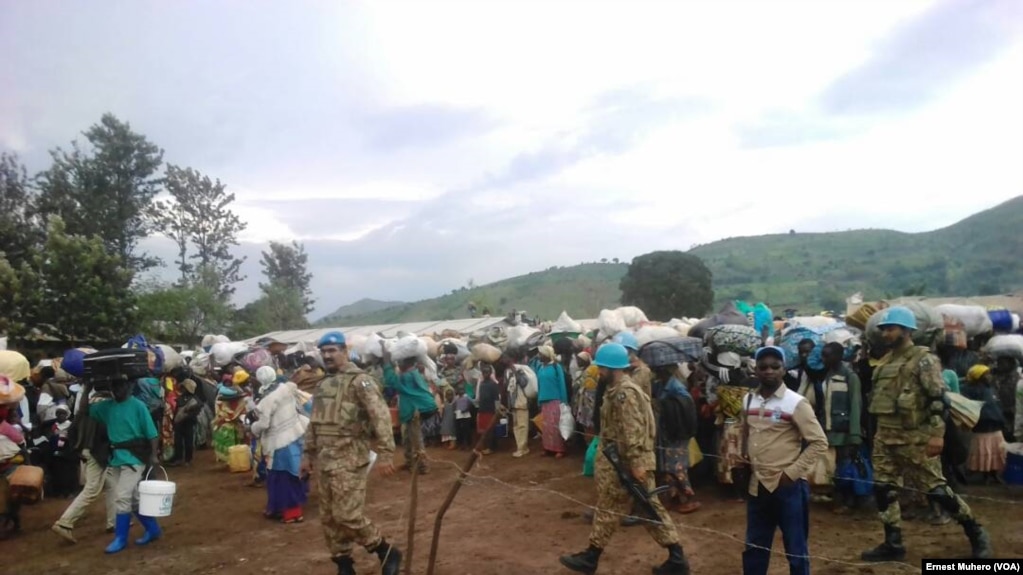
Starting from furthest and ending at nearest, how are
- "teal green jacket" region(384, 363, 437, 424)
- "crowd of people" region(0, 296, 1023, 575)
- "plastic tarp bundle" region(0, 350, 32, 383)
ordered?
"teal green jacket" region(384, 363, 437, 424), "plastic tarp bundle" region(0, 350, 32, 383), "crowd of people" region(0, 296, 1023, 575)

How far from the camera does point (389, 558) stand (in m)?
4.98

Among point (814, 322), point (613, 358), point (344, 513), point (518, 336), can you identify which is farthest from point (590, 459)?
point (814, 322)

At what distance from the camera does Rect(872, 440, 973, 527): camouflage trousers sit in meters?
4.81

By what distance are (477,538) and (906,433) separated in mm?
3799

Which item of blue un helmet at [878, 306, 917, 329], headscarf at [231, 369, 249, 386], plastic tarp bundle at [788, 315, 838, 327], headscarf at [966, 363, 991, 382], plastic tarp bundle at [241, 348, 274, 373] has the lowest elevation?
headscarf at [966, 363, 991, 382]

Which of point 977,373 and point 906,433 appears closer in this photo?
point 906,433

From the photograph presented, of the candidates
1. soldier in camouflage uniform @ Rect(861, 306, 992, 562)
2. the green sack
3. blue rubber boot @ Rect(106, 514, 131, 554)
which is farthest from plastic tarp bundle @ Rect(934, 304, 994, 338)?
blue rubber boot @ Rect(106, 514, 131, 554)

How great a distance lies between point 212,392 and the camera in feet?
40.1

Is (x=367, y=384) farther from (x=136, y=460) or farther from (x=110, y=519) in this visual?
(x=110, y=519)

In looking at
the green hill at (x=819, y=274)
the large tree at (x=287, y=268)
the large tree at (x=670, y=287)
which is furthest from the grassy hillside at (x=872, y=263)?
the large tree at (x=287, y=268)

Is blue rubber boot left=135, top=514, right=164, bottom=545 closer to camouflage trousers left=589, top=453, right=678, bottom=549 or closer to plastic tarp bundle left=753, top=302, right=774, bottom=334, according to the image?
camouflage trousers left=589, top=453, right=678, bottom=549

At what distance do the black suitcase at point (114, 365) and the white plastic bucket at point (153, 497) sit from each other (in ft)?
3.39

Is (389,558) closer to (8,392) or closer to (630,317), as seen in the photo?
(8,392)

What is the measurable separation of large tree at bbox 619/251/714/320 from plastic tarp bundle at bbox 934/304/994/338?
→ 3778 cm
